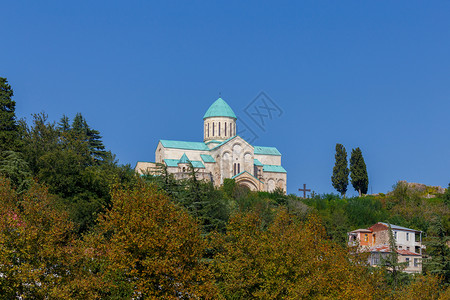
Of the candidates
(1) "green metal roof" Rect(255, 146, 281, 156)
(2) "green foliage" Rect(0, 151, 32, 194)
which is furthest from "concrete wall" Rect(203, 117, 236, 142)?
(2) "green foliage" Rect(0, 151, 32, 194)

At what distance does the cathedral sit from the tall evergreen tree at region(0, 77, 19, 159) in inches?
800

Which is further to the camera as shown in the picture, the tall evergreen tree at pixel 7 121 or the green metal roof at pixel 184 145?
the green metal roof at pixel 184 145

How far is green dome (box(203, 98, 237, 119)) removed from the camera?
218ft

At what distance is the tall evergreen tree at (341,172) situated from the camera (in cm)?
6638

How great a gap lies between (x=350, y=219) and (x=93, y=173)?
27002 millimetres

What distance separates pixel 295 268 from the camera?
23.8 metres

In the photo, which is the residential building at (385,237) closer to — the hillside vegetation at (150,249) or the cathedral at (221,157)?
the hillside vegetation at (150,249)

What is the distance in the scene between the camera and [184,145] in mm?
66250

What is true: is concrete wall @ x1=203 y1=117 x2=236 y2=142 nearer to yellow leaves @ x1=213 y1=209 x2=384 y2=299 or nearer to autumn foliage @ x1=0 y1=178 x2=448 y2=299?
autumn foliage @ x1=0 y1=178 x2=448 y2=299

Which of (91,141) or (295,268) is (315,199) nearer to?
(91,141)

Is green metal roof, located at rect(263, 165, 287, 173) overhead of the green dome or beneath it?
beneath

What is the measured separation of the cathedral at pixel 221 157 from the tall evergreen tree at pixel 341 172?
5831 mm

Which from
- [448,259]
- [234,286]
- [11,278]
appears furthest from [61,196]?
[448,259]

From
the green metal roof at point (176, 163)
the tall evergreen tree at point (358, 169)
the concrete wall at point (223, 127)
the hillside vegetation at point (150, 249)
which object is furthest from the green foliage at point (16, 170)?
the tall evergreen tree at point (358, 169)
